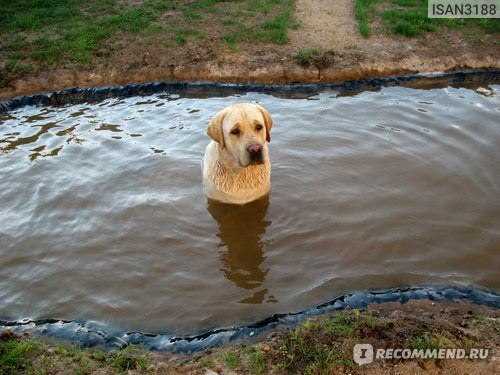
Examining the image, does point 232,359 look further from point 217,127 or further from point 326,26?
point 326,26

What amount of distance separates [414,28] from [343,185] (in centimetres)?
Answer: 709

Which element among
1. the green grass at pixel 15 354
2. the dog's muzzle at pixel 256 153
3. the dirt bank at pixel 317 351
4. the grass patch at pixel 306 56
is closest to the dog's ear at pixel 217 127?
the dog's muzzle at pixel 256 153

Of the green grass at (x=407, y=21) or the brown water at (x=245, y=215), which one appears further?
the green grass at (x=407, y=21)

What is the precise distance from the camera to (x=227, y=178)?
5785 millimetres

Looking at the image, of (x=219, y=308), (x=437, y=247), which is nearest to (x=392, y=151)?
(x=437, y=247)

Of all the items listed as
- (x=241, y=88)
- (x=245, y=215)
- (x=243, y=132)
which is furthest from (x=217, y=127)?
(x=241, y=88)

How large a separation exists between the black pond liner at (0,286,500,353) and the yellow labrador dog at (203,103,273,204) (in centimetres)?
183

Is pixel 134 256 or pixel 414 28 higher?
pixel 414 28

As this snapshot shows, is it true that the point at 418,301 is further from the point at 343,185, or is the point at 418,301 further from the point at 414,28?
the point at 414,28

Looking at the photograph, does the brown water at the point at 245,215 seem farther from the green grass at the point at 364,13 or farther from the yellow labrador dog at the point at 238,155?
the green grass at the point at 364,13

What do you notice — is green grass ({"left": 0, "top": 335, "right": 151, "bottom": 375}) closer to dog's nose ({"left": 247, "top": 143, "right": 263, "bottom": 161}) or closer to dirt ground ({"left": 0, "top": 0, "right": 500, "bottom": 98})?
dog's nose ({"left": 247, "top": 143, "right": 263, "bottom": 161})

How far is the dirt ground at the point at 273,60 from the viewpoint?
1030cm

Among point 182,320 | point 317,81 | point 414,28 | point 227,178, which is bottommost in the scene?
point 182,320

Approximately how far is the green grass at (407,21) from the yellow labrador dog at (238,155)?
24.1 ft
